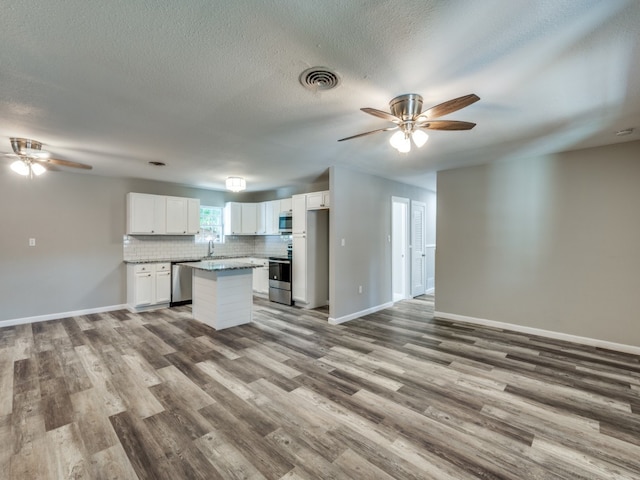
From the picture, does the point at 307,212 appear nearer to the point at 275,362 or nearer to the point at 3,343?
the point at 275,362

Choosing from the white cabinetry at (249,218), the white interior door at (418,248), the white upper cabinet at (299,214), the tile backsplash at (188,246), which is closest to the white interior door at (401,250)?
the white interior door at (418,248)

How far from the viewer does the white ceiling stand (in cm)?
152

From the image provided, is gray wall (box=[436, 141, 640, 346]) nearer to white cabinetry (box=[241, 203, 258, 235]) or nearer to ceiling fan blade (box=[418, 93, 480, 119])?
ceiling fan blade (box=[418, 93, 480, 119])

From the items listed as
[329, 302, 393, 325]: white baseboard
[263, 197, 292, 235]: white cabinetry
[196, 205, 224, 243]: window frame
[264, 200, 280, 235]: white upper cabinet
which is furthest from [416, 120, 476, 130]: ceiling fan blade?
[196, 205, 224, 243]: window frame

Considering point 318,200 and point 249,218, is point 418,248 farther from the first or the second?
point 249,218

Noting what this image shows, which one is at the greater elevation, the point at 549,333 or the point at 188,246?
the point at 188,246

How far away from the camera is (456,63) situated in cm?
191

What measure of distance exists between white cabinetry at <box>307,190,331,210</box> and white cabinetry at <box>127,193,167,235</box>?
2.95m

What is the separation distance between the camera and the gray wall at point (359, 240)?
15.4 ft

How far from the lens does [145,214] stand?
18.6 feet

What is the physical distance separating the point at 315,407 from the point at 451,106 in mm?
2553

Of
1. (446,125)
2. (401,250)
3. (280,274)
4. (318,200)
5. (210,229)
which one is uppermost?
(446,125)

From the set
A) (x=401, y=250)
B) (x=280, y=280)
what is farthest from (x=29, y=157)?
(x=401, y=250)

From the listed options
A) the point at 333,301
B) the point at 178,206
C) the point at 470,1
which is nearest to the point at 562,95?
the point at 470,1
